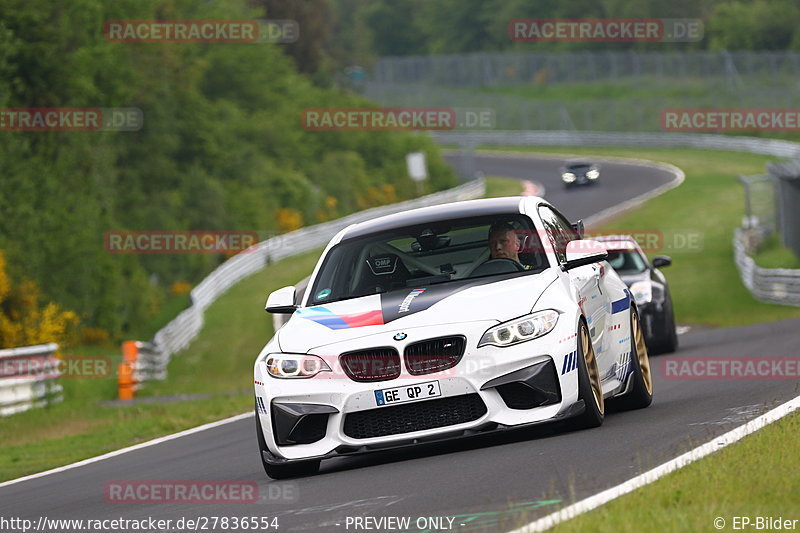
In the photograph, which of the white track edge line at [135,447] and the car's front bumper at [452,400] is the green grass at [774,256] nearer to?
the white track edge line at [135,447]

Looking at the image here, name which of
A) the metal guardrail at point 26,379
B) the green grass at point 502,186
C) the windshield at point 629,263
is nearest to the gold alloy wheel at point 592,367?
the windshield at point 629,263

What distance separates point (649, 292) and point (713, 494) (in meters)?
11.0

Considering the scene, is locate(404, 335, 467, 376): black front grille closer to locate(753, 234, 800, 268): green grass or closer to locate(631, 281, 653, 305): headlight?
locate(631, 281, 653, 305): headlight

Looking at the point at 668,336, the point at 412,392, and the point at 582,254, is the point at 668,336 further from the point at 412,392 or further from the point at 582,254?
the point at 412,392

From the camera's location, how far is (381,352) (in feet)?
28.3

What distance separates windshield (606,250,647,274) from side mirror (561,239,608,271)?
8088mm

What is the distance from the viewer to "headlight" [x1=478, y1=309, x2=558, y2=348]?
860cm

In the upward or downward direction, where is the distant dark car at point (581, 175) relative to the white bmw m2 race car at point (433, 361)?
upward

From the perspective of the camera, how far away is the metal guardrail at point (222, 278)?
95.1 ft

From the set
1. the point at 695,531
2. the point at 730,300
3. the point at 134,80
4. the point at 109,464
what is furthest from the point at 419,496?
the point at 134,80

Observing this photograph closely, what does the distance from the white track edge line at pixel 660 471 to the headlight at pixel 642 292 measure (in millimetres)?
7575

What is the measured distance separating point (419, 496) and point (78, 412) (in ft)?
47.3

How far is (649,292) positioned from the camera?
17.3 m

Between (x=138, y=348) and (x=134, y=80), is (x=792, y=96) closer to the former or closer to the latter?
(x=134, y=80)
